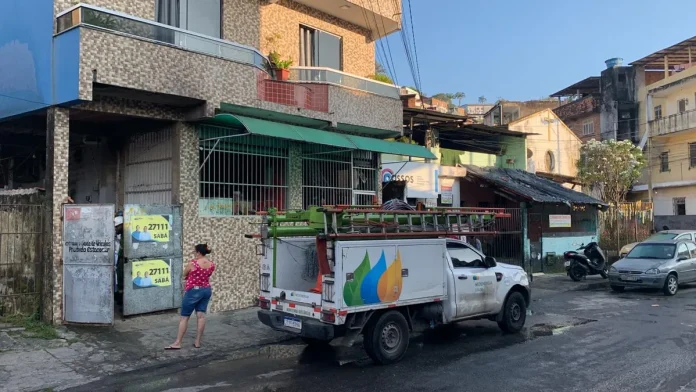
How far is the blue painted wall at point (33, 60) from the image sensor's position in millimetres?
9039

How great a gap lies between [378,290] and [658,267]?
1055cm

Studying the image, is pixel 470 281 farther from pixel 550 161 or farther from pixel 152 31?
pixel 550 161

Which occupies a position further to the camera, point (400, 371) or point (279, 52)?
point (279, 52)

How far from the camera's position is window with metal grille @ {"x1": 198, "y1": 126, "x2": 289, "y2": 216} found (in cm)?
1134

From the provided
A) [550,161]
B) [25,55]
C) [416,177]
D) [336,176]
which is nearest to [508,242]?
[416,177]

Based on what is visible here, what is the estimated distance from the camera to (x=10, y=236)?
30.5 feet

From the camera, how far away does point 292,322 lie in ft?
24.6

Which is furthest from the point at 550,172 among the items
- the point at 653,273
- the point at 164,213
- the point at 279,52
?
the point at 164,213

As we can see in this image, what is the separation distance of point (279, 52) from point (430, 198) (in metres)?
7.99

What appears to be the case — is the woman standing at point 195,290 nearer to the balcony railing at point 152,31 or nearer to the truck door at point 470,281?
the truck door at point 470,281

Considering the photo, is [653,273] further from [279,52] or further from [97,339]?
[97,339]

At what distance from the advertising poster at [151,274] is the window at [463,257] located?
5.26 metres

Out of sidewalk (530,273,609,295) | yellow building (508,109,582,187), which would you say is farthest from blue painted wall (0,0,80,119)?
yellow building (508,109,582,187)

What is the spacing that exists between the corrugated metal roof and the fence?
2.23 metres
